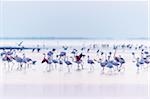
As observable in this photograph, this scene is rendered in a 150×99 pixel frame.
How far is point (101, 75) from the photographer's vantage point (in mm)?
7871

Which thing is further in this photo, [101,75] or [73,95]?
[101,75]

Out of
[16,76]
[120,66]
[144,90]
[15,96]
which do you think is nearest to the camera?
[15,96]

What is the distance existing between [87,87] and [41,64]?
3.05 m

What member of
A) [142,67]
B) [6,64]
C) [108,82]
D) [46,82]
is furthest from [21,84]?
[142,67]

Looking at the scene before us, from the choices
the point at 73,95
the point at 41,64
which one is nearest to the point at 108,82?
the point at 73,95

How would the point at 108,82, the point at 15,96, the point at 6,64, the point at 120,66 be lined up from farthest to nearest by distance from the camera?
the point at 6,64, the point at 120,66, the point at 108,82, the point at 15,96

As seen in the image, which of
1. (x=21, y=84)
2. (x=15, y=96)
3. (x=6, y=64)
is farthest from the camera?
(x=6, y=64)

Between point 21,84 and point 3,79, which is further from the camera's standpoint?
point 3,79

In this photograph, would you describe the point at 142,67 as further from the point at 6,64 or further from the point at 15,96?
the point at 15,96

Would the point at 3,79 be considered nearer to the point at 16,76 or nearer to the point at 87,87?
the point at 16,76

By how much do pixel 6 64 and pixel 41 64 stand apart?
0.80 m

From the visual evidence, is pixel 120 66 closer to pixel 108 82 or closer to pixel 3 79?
pixel 108 82

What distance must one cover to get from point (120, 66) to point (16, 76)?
232 cm

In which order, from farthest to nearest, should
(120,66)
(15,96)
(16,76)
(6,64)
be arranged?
(6,64)
(120,66)
(16,76)
(15,96)
